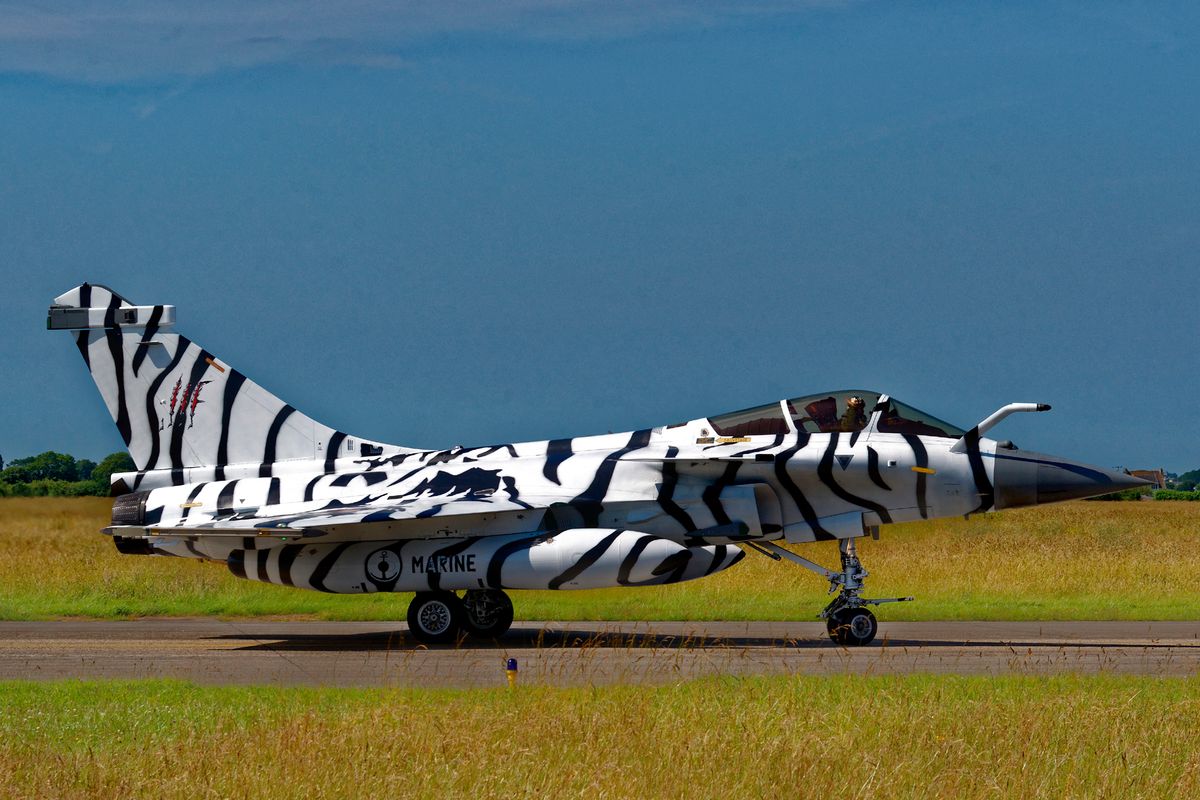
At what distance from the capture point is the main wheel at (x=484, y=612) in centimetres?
1811

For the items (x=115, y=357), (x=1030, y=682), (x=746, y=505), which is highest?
(x=115, y=357)

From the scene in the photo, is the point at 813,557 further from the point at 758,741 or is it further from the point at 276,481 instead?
the point at 758,741

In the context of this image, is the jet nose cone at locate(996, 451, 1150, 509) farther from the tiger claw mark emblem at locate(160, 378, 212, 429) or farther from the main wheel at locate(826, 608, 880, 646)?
the tiger claw mark emblem at locate(160, 378, 212, 429)

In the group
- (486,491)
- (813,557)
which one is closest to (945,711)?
(486,491)

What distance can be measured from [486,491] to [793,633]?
4.41 m

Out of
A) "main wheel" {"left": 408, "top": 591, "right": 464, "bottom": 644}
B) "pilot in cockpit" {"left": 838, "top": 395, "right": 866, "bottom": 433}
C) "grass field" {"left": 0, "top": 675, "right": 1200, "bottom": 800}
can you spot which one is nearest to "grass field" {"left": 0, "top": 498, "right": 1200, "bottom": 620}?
"main wheel" {"left": 408, "top": 591, "right": 464, "bottom": 644}

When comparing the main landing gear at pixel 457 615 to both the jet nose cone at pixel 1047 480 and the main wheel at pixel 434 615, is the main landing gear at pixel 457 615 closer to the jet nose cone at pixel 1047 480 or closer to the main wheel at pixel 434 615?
the main wheel at pixel 434 615

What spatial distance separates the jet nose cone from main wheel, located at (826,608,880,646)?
83.8 inches

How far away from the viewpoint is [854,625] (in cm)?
1675

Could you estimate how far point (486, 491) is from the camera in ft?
59.5

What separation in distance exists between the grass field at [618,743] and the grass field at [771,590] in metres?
9.93

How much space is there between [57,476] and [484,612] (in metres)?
59.1

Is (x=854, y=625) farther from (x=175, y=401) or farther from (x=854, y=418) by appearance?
(x=175, y=401)

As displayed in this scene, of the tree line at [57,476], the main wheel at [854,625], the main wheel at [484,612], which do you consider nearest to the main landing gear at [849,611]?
the main wheel at [854,625]
